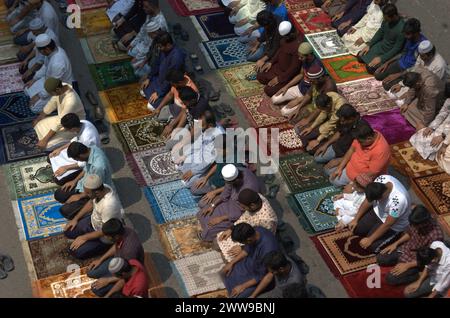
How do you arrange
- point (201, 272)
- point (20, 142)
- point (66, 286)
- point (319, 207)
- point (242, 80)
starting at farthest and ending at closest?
point (242, 80) → point (20, 142) → point (319, 207) → point (201, 272) → point (66, 286)

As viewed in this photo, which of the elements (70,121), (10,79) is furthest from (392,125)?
(10,79)

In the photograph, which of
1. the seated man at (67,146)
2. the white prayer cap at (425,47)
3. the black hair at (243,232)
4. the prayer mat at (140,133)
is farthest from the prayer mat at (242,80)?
the black hair at (243,232)

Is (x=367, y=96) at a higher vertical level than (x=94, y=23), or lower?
→ higher

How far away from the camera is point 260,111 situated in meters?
13.4

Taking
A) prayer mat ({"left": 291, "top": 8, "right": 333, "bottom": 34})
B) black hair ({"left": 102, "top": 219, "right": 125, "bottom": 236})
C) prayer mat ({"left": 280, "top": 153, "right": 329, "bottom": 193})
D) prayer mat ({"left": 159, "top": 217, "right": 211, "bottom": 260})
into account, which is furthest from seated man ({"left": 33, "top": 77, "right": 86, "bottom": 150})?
prayer mat ({"left": 291, "top": 8, "right": 333, "bottom": 34})

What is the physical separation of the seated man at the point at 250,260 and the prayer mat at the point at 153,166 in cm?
225

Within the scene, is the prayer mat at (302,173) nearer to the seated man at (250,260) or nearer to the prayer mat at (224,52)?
the seated man at (250,260)

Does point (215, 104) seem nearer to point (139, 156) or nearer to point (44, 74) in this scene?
point (139, 156)

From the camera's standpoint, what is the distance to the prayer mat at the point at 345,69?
14.0 m

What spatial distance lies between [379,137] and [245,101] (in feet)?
9.45

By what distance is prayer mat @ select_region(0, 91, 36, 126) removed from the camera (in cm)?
1323

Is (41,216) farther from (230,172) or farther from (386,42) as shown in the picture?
(386,42)

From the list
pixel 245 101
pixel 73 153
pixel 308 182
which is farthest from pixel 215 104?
pixel 73 153

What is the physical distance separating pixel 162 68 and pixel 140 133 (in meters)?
1.08
